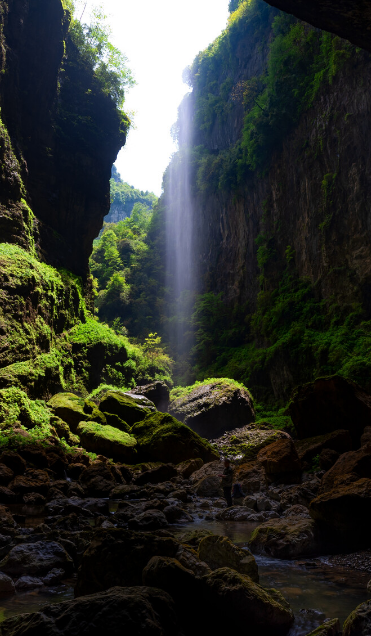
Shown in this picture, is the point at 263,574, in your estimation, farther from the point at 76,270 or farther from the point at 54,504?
the point at 76,270

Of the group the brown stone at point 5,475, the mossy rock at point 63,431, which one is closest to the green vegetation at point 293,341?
the mossy rock at point 63,431

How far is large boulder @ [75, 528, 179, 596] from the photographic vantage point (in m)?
3.61

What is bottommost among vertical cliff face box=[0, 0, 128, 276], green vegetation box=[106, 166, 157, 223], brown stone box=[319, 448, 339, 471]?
brown stone box=[319, 448, 339, 471]

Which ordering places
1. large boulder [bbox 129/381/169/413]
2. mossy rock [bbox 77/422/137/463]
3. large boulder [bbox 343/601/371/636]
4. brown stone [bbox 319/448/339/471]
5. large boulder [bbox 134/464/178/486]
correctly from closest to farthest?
large boulder [bbox 343/601/371/636]
brown stone [bbox 319/448/339/471]
large boulder [bbox 134/464/178/486]
mossy rock [bbox 77/422/137/463]
large boulder [bbox 129/381/169/413]

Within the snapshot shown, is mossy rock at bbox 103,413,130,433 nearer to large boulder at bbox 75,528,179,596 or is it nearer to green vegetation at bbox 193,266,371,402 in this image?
green vegetation at bbox 193,266,371,402

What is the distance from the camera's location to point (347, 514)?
5223 millimetres

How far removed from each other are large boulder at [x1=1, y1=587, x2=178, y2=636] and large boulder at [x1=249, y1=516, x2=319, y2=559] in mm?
2961

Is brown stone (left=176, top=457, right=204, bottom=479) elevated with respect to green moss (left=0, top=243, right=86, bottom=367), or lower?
lower

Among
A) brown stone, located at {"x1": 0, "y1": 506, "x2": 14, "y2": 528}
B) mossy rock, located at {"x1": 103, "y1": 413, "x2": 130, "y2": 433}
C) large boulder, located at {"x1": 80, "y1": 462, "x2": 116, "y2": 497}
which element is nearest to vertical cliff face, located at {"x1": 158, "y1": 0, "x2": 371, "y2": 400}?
mossy rock, located at {"x1": 103, "y1": 413, "x2": 130, "y2": 433}

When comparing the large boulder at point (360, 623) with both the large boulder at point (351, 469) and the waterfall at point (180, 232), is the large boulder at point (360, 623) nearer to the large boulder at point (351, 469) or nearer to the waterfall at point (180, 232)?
the large boulder at point (351, 469)

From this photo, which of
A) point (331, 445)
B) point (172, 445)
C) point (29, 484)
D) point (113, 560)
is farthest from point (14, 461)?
point (331, 445)

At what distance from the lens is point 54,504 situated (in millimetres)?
7359

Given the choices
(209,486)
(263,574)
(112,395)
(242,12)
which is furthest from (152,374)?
(242,12)

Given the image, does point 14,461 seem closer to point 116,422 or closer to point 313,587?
point 116,422
